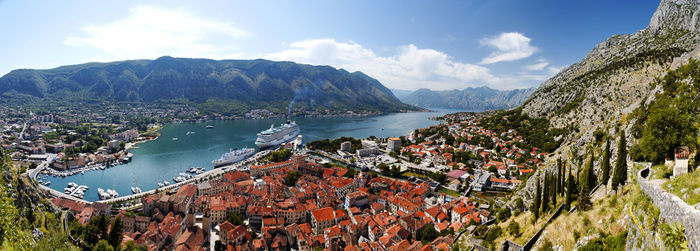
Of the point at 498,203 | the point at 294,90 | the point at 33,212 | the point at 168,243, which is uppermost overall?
the point at 294,90

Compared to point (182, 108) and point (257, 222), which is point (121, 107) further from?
point (257, 222)

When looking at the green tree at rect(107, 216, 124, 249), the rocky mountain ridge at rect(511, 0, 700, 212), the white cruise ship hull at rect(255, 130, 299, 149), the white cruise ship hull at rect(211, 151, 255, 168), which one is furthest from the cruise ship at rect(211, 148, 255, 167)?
the rocky mountain ridge at rect(511, 0, 700, 212)

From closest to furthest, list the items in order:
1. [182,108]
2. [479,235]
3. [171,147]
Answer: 1. [479,235]
2. [171,147]
3. [182,108]

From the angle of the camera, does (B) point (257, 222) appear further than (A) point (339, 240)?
Yes

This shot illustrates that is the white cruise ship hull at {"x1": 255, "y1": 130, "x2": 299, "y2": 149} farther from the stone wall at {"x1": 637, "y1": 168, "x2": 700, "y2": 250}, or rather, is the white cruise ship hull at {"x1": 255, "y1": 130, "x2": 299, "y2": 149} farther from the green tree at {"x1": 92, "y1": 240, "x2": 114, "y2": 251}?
the stone wall at {"x1": 637, "y1": 168, "x2": 700, "y2": 250}

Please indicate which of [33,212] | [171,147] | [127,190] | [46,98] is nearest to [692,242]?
[33,212]

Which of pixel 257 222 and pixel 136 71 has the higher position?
pixel 136 71
